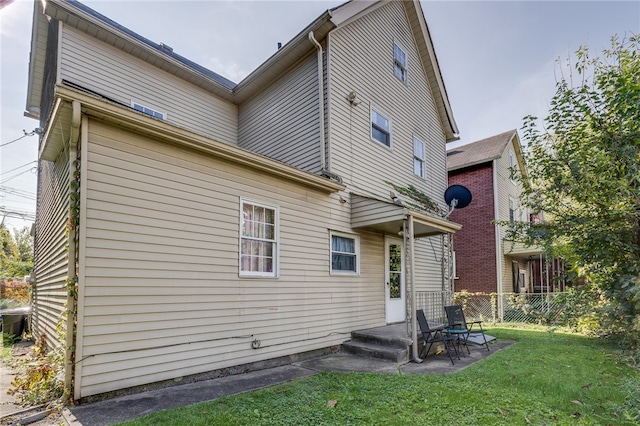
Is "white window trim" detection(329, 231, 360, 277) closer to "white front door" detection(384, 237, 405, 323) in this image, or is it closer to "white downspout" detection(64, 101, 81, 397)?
"white front door" detection(384, 237, 405, 323)

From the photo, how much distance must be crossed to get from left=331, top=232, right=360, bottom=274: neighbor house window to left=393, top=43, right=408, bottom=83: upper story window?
561 cm

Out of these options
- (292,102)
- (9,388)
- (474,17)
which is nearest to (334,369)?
(9,388)

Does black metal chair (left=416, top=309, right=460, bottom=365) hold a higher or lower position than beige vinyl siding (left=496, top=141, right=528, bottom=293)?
lower

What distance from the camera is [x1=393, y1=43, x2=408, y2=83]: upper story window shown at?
10625mm

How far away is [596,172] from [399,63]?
621cm

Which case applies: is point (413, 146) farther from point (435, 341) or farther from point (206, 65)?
point (206, 65)

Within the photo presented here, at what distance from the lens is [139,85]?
28.2 feet

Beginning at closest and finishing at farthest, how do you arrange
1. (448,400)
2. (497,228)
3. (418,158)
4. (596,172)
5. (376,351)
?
(448,400), (376,351), (596,172), (418,158), (497,228)

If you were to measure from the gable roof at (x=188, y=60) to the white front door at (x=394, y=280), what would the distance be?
5.33 m

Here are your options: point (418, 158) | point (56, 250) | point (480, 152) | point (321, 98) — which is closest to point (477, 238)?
point (480, 152)

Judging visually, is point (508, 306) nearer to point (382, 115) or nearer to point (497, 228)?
point (497, 228)

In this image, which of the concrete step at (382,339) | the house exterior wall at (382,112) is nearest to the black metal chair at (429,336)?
the concrete step at (382,339)

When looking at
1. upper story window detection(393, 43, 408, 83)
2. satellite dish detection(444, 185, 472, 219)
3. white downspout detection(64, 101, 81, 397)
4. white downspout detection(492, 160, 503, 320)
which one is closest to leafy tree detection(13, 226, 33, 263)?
white downspout detection(64, 101, 81, 397)

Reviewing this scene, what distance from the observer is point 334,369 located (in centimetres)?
595
